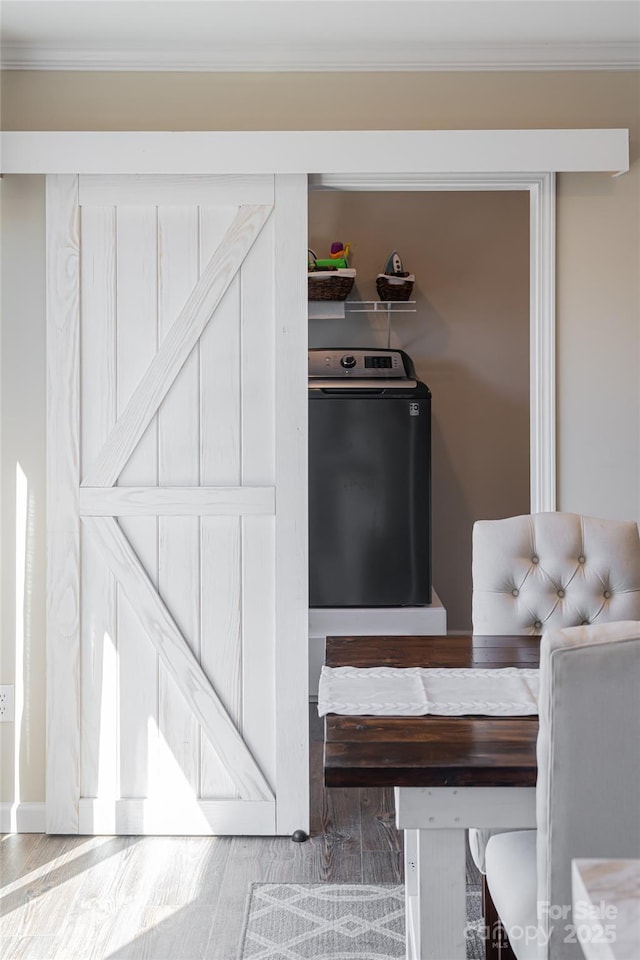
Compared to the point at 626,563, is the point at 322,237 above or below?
above

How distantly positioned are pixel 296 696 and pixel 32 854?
2.98 ft

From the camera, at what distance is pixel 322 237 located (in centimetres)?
471

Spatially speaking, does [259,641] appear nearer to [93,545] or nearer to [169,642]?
[169,642]

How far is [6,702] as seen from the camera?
9.40 feet

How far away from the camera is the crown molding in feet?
9.04

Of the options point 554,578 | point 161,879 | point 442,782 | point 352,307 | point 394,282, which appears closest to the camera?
point 442,782

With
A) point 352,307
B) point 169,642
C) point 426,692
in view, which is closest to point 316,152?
point 169,642

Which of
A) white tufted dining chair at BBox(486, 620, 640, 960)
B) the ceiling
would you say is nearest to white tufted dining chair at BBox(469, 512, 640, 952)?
white tufted dining chair at BBox(486, 620, 640, 960)

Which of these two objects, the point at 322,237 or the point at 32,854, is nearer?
the point at 32,854

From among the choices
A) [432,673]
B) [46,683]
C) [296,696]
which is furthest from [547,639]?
[46,683]

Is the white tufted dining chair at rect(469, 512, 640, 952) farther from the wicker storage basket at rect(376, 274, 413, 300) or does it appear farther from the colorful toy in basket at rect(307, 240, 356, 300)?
the wicker storage basket at rect(376, 274, 413, 300)

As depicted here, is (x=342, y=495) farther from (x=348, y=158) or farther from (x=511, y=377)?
(x=348, y=158)

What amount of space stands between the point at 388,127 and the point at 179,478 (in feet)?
4.16

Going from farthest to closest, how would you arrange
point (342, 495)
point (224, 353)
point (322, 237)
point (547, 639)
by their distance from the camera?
point (322, 237)
point (342, 495)
point (224, 353)
point (547, 639)
